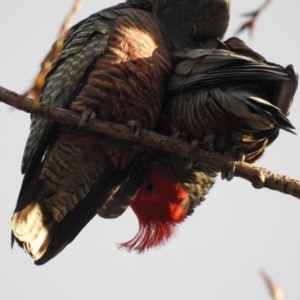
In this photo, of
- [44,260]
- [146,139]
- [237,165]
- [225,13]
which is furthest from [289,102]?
[44,260]

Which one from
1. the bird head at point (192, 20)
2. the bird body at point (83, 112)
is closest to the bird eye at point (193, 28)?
the bird head at point (192, 20)

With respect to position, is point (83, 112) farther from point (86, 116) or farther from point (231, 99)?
point (231, 99)

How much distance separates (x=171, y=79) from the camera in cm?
550

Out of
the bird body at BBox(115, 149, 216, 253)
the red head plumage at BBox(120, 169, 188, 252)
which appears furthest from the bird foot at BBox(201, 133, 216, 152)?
the red head plumage at BBox(120, 169, 188, 252)

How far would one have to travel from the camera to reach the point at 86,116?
4.90 meters

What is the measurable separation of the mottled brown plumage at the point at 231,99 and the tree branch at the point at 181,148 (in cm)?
16

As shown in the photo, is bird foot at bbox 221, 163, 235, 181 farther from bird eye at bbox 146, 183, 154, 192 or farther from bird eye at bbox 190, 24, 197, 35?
bird eye at bbox 190, 24, 197, 35

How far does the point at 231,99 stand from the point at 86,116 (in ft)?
3.44

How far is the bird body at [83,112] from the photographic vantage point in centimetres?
529

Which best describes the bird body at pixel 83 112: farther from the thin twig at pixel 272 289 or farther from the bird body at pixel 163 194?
the thin twig at pixel 272 289

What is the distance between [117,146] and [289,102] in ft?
4.95

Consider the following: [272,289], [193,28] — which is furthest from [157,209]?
[272,289]

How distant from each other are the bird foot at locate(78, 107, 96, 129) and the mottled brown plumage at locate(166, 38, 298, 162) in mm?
720

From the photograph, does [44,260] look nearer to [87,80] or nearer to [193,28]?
[87,80]
